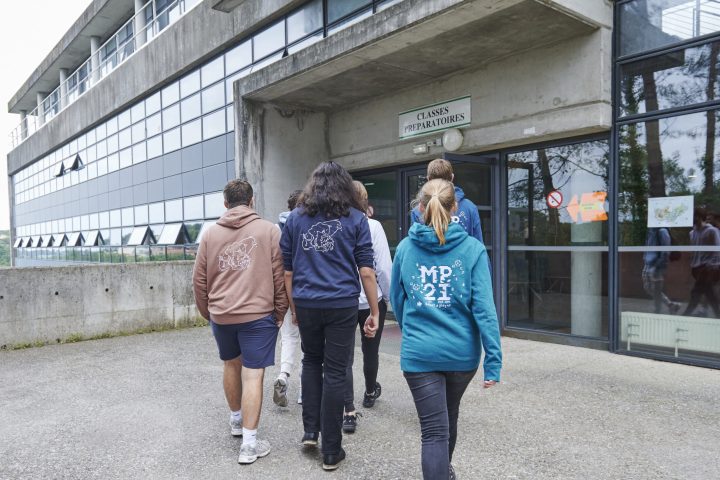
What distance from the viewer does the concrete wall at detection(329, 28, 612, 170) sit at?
→ 6.12 m

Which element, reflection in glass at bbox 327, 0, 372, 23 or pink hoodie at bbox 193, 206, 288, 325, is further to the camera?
reflection in glass at bbox 327, 0, 372, 23

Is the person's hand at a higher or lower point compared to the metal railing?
lower

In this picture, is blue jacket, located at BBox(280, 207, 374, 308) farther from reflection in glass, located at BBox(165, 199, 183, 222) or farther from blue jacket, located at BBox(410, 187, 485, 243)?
reflection in glass, located at BBox(165, 199, 183, 222)

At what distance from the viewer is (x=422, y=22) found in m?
5.90

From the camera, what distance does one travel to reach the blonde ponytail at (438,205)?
8.30 ft

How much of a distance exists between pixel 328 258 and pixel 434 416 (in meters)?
1.19

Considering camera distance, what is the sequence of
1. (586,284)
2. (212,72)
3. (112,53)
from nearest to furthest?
(586,284)
(212,72)
(112,53)

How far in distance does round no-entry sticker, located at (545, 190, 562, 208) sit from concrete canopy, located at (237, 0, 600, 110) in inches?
76.2

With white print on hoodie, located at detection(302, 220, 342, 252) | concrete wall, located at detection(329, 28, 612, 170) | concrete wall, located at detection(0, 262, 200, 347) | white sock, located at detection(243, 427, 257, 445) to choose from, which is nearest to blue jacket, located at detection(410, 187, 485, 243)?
white print on hoodie, located at detection(302, 220, 342, 252)

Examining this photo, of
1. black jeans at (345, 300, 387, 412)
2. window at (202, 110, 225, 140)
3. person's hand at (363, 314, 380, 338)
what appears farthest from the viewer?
window at (202, 110, 225, 140)

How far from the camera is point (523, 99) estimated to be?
22.5 ft

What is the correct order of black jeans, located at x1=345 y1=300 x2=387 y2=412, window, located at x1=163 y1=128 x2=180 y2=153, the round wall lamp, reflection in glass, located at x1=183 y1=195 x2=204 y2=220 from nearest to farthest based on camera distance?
black jeans, located at x1=345 y1=300 x2=387 y2=412 < the round wall lamp < reflection in glass, located at x1=183 y1=195 x2=204 y2=220 < window, located at x1=163 y1=128 x2=180 y2=153

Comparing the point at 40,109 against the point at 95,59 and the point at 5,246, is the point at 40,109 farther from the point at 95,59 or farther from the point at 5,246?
the point at 5,246

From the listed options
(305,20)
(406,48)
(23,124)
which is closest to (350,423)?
(406,48)
